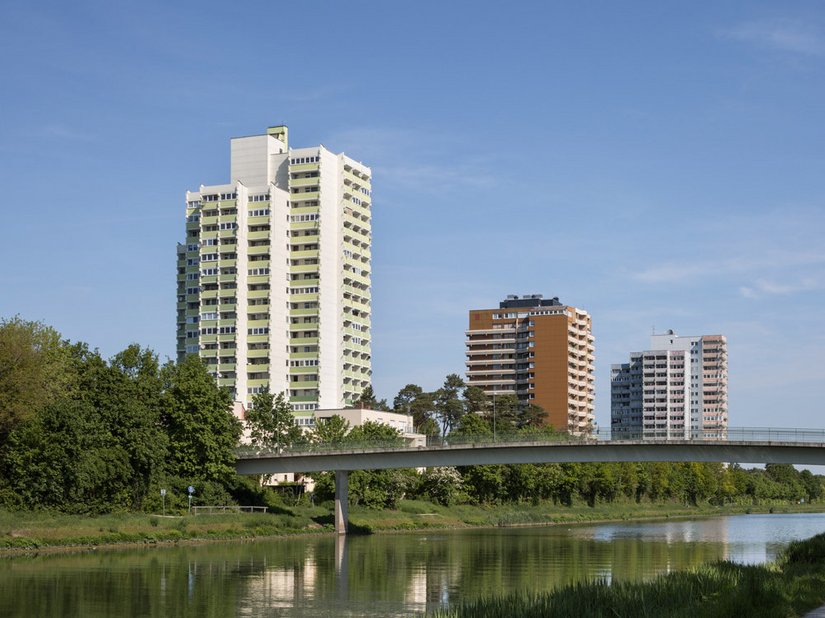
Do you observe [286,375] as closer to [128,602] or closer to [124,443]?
[124,443]

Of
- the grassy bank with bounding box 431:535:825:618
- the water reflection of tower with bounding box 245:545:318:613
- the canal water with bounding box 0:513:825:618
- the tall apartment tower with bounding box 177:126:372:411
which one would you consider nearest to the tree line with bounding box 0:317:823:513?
the canal water with bounding box 0:513:825:618

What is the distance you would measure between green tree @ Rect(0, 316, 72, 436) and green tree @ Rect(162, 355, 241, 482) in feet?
46.9

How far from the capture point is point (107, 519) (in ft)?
290

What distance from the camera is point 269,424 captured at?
427ft

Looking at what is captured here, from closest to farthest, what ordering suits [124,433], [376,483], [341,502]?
[124,433] → [341,502] → [376,483]

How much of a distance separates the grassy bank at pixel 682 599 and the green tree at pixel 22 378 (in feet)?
199

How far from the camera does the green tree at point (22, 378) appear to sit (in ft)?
288

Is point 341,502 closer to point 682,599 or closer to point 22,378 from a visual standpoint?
point 22,378

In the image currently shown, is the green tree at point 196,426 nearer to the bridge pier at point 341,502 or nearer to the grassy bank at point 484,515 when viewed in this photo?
the bridge pier at point 341,502

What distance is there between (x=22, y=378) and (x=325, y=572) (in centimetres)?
3399

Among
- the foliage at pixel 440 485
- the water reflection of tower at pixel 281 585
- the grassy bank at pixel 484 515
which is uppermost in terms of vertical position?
the water reflection of tower at pixel 281 585

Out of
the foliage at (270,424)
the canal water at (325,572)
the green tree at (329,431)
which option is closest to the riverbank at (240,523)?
the canal water at (325,572)

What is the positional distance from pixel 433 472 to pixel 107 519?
57.6m

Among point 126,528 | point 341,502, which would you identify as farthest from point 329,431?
point 126,528
